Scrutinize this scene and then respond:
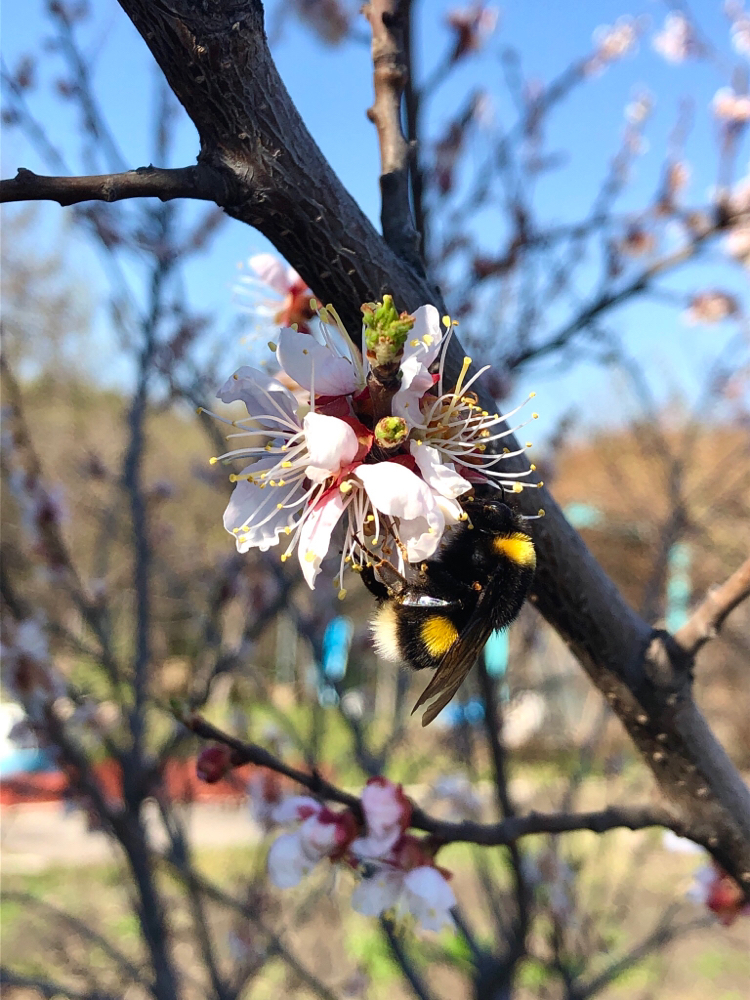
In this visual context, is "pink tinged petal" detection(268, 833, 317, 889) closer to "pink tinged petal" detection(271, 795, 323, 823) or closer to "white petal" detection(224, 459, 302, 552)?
"pink tinged petal" detection(271, 795, 323, 823)

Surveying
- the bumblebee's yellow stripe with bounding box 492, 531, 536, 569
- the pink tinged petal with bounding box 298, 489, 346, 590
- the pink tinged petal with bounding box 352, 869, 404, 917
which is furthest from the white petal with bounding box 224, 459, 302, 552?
the pink tinged petal with bounding box 352, 869, 404, 917

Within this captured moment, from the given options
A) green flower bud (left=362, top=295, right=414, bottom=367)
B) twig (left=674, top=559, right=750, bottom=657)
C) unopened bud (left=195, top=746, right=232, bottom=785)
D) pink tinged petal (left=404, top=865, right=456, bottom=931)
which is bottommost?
pink tinged petal (left=404, top=865, right=456, bottom=931)

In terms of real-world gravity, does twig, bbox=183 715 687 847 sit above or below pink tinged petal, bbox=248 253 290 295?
below

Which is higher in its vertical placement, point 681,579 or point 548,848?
point 681,579


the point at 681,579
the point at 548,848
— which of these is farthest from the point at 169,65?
the point at 681,579

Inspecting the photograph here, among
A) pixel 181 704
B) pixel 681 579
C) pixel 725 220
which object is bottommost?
pixel 181 704

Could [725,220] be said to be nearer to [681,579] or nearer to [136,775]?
[136,775]
